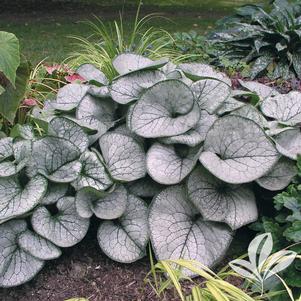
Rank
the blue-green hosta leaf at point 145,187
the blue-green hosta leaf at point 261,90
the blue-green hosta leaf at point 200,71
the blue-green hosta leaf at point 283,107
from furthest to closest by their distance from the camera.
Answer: the blue-green hosta leaf at point 261,90 → the blue-green hosta leaf at point 200,71 → the blue-green hosta leaf at point 283,107 → the blue-green hosta leaf at point 145,187

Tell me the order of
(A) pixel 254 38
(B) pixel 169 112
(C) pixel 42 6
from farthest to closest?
1. (C) pixel 42 6
2. (A) pixel 254 38
3. (B) pixel 169 112

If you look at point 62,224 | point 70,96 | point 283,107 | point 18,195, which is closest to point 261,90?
point 283,107

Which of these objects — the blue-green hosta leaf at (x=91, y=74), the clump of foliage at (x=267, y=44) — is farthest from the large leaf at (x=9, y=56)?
the clump of foliage at (x=267, y=44)

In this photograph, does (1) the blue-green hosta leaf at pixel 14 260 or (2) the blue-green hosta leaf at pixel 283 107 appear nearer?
(1) the blue-green hosta leaf at pixel 14 260

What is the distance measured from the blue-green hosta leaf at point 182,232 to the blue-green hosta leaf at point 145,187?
5.1 inches

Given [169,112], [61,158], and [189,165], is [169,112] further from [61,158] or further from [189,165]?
[61,158]

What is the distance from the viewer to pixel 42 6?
13.8 m

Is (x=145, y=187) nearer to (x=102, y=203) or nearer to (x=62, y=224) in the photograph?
(x=102, y=203)

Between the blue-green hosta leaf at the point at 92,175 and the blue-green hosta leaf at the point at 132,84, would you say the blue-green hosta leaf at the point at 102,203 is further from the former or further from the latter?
the blue-green hosta leaf at the point at 132,84

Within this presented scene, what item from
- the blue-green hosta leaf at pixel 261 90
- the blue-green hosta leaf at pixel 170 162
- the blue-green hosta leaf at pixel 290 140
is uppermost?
the blue-green hosta leaf at pixel 290 140

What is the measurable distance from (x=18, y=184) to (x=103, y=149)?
1.50 ft

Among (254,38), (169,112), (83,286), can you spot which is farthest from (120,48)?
(83,286)

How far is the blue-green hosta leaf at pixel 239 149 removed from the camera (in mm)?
2631

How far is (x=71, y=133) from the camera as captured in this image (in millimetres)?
2838
